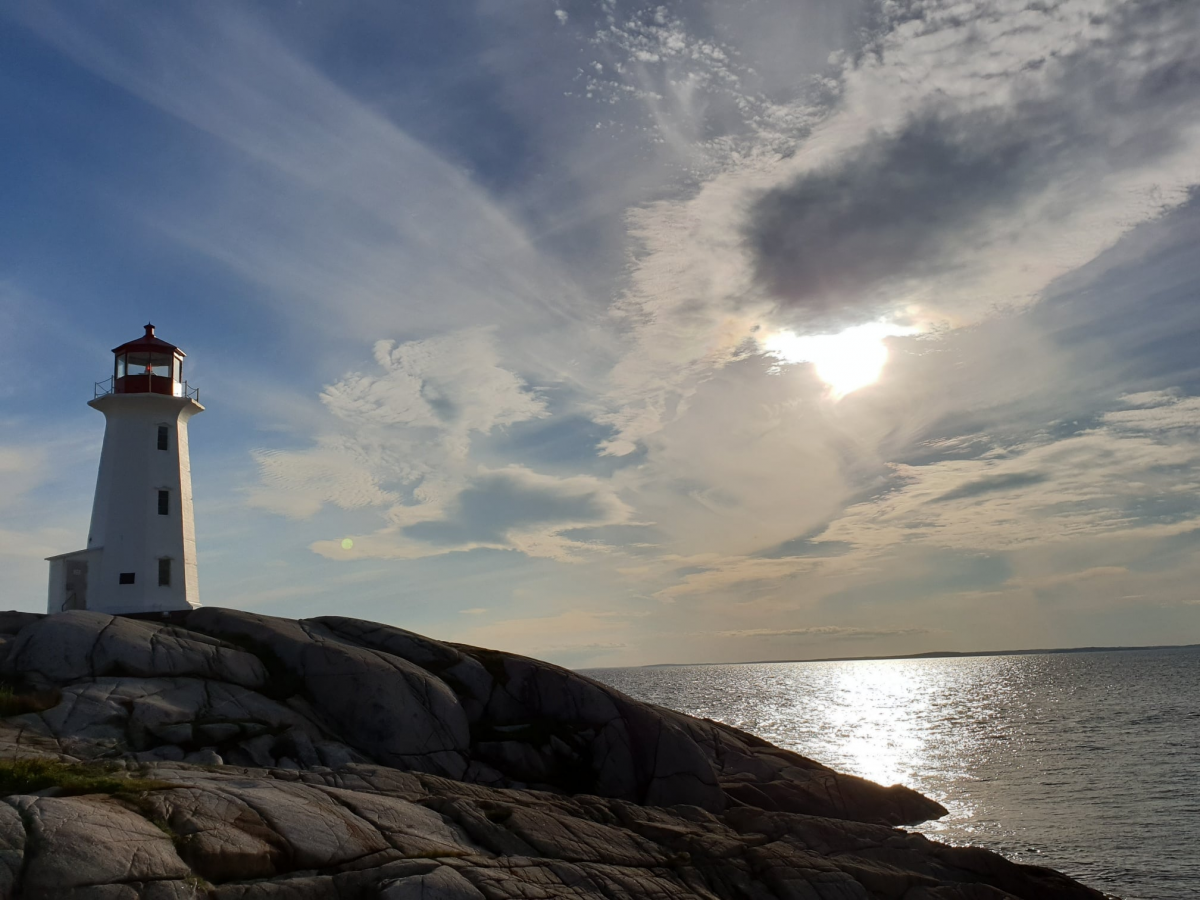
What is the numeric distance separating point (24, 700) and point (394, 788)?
9.86 m

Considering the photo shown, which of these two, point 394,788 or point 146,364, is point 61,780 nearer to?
point 394,788

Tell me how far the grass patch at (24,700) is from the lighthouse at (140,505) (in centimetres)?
1295

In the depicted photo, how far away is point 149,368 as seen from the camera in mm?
38562

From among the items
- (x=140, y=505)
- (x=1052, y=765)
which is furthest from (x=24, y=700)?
(x=1052, y=765)

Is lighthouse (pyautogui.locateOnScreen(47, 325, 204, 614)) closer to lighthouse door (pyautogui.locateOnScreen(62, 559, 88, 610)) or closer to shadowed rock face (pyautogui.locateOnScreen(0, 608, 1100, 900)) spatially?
lighthouse door (pyautogui.locateOnScreen(62, 559, 88, 610))

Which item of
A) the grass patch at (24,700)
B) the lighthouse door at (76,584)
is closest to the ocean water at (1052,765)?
the grass patch at (24,700)

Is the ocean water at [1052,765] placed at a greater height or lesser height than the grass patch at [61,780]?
lesser

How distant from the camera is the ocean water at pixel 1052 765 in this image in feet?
114

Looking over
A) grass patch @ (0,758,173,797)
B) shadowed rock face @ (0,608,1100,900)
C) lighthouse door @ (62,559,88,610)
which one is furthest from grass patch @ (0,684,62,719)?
lighthouse door @ (62,559,88,610)

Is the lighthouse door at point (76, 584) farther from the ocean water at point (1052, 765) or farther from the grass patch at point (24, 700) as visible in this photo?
the ocean water at point (1052, 765)

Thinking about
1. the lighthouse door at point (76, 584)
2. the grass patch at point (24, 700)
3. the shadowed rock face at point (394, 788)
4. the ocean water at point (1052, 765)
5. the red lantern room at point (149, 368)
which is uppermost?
the red lantern room at point (149, 368)

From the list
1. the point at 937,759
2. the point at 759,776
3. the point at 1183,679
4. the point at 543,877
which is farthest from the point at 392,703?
the point at 1183,679

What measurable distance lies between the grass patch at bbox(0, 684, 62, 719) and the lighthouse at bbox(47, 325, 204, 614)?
12950mm

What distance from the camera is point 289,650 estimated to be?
2905 cm
